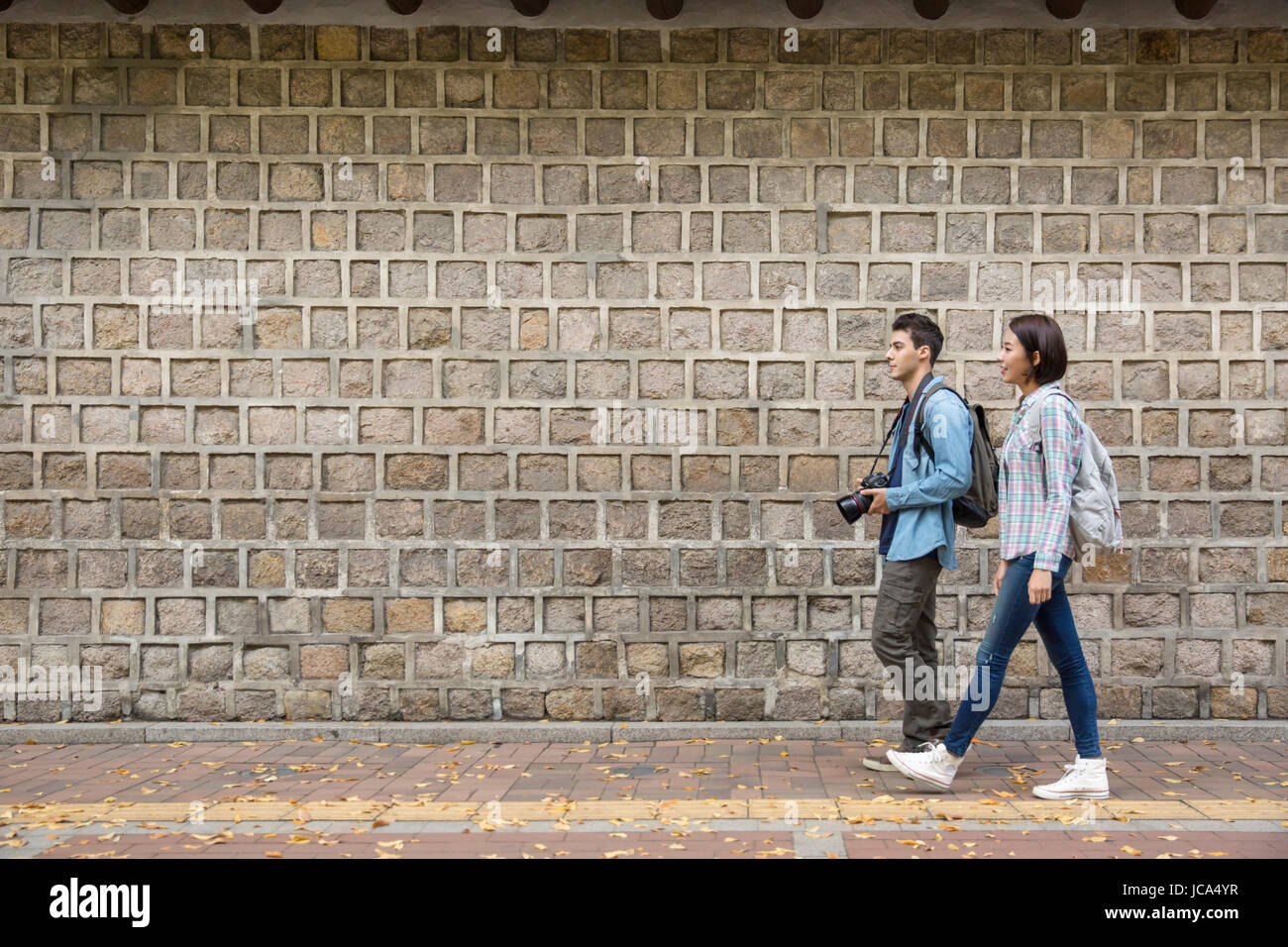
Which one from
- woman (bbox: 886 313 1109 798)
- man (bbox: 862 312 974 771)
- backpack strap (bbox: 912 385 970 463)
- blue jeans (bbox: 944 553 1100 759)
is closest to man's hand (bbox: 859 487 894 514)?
man (bbox: 862 312 974 771)

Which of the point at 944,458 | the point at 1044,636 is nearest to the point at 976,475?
the point at 944,458

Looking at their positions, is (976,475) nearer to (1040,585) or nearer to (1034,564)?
(1034,564)

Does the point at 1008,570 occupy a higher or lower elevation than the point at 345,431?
lower

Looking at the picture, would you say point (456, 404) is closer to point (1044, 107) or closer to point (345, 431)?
point (345, 431)

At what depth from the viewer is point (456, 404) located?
6578mm

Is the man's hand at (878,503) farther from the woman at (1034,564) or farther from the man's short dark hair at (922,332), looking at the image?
the man's short dark hair at (922,332)

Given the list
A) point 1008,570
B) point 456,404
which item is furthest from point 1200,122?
point 456,404

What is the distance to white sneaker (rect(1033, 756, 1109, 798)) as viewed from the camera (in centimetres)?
491

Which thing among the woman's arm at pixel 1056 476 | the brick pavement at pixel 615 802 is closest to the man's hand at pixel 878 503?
the woman's arm at pixel 1056 476

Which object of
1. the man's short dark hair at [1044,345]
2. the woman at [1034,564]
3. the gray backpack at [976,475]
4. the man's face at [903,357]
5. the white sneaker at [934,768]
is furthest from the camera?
the man's face at [903,357]

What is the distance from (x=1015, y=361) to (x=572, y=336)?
106 inches

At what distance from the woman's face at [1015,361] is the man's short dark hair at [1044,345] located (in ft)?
0.06

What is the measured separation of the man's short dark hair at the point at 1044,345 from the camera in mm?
4949

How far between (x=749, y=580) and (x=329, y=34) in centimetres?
422
